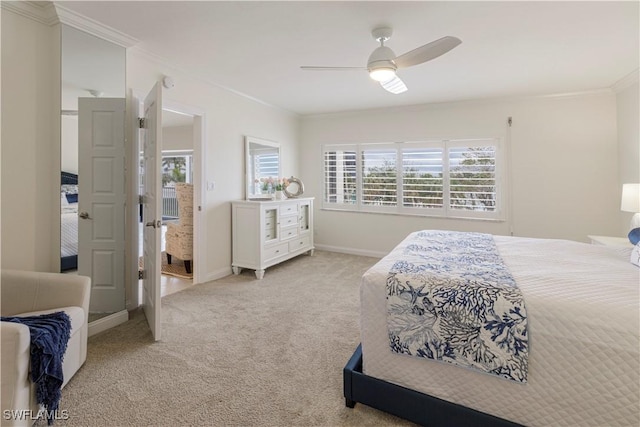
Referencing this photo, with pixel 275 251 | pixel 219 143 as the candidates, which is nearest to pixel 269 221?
pixel 275 251

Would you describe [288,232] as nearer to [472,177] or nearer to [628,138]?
[472,177]

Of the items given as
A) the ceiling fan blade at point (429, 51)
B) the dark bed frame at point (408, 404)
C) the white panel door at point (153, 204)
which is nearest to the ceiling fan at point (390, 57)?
the ceiling fan blade at point (429, 51)

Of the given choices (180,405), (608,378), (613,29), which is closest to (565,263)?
(608,378)

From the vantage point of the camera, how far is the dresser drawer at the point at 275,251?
4.15 meters

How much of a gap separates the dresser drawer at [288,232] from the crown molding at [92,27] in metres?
2.78

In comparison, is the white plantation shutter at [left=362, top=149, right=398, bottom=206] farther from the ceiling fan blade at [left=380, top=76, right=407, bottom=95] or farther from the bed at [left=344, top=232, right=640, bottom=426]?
the bed at [left=344, top=232, right=640, bottom=426]

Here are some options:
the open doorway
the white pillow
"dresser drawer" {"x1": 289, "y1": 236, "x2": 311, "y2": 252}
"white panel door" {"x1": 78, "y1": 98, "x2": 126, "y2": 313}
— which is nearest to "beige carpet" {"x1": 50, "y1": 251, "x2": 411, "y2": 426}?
"white panel door" {"x1": 78, "y1": 98, "x2": 126, "y2": 313}

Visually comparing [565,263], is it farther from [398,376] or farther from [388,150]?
[388,150]

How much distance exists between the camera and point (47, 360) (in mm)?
1497

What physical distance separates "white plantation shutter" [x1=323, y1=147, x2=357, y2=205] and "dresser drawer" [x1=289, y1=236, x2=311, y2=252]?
0.95m

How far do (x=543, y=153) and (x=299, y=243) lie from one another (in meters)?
3.77

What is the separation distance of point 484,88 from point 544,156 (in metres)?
1.31

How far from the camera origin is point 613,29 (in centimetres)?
245

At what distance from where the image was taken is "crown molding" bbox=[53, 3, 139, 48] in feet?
7.39
